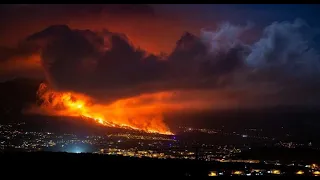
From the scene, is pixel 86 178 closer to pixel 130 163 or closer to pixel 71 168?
pixel 71 168

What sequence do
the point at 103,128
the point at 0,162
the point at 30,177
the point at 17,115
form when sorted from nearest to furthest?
1. the point at 30,177
2. the point at 0,162
3. the point at 17,115
4. the point at 103,128

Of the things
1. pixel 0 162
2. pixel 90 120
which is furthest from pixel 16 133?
pixel 0 162

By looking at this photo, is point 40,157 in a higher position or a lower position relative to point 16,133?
lower

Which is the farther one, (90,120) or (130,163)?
(90,120)

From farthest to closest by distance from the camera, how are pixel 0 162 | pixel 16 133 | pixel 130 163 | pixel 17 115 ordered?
pixel 17 115 → pixel 16 133 → pixel 130 163 → pixel 0 162

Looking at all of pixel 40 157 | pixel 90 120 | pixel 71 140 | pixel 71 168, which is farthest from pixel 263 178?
pixel 90 120

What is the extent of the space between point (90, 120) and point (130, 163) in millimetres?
11457

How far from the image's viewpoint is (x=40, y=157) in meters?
10.1

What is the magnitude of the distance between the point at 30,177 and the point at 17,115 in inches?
519

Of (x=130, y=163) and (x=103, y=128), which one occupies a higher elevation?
(x=103, y=128)
